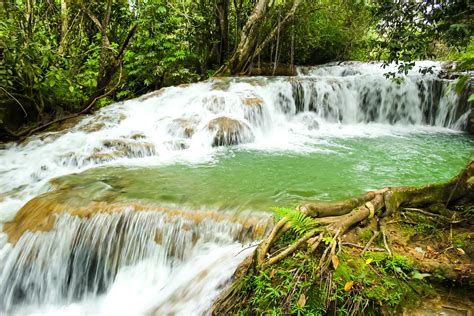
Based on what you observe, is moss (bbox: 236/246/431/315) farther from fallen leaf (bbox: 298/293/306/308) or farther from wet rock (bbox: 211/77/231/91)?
wet rock (bbox: 211/77/231/91)

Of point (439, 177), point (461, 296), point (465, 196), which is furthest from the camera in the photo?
point (439, 177)

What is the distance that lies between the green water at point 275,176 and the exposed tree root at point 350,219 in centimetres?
141

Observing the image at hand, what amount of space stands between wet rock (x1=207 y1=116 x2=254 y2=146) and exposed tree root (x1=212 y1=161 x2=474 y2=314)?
214 inches

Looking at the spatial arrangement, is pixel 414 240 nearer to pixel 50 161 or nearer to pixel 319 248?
pixel 319 248

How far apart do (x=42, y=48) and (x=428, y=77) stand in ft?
38.9

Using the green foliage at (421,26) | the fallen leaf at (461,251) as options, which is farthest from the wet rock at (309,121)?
the fallen leaf at (461,251)

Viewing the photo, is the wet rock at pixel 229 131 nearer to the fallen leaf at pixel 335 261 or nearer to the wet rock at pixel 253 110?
the wet rock at pixel 253 110

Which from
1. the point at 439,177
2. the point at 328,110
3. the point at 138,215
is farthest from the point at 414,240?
the point at 328,110

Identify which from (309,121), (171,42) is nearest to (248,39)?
(171,42)

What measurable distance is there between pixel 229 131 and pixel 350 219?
600cm

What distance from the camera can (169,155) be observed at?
752cm

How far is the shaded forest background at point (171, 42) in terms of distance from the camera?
4406mm

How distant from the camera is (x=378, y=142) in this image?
912 centimetres

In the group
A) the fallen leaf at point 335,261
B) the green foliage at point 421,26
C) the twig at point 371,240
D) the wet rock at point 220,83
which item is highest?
the green foliage at point 421,26
